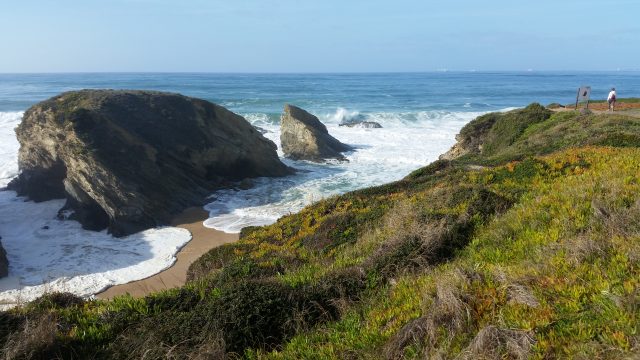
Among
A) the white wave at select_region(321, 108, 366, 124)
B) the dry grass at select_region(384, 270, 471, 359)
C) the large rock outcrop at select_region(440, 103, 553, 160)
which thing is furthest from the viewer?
the white wave at select_region(321, 108, 366, 124)

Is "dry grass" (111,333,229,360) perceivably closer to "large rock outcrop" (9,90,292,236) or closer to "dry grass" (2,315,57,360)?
"dry grass" (2,315,57,360)

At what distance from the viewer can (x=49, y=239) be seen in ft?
67.7

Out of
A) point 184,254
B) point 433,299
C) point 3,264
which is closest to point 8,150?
point 3,264

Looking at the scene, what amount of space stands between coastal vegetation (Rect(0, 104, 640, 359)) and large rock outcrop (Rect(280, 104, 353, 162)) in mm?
26334

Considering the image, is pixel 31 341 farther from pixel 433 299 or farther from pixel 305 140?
pixel 305 140

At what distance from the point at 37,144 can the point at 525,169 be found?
25.7 m

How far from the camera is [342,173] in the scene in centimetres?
3159

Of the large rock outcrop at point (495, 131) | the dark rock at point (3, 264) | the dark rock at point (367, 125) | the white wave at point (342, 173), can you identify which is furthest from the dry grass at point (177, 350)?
the dark rock at point (367, 125)

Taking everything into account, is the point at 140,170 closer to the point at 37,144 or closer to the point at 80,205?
the point at 80,205

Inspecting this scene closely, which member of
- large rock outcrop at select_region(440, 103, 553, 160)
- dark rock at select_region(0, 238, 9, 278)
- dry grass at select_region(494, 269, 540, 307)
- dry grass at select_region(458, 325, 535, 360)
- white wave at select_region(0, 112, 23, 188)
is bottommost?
dark rock at select_region(0, 238, 9, 278)

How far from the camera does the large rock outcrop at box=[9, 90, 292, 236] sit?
76.3 feet

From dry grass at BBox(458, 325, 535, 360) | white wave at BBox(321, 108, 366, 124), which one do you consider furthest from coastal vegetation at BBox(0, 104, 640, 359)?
white wave at BBox(321, 108, 366, 124)

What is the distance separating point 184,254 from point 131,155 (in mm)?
9610

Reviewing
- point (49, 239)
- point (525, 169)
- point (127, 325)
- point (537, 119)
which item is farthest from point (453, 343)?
point (537, 119)
